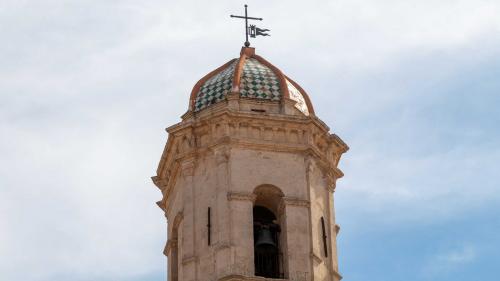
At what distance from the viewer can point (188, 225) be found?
35094mm

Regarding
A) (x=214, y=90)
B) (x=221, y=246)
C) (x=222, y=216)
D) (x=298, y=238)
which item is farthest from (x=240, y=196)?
(x=214, y=90)

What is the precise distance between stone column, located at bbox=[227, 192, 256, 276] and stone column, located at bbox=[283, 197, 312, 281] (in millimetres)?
876

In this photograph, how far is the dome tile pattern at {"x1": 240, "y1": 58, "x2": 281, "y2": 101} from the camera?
122 ft

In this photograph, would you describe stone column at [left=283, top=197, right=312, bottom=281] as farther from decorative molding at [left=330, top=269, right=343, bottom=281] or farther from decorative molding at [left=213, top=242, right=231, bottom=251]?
decorative molding at [left=213, top=242, right=231, bottom=251]

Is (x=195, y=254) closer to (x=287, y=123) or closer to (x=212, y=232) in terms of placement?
(x=212, y=232)

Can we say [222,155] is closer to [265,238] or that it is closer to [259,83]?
[265,238]

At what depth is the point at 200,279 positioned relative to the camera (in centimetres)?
3391

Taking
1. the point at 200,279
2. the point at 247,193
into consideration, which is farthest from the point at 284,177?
the point at 200,279

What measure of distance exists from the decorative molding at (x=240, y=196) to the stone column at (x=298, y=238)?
2.61ft

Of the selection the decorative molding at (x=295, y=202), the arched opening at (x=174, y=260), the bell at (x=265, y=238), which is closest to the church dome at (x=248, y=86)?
the decorative molding at (x=295, y=202)

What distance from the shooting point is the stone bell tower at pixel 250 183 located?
113ft

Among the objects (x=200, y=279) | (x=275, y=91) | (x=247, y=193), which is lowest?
(x=200, y=279)

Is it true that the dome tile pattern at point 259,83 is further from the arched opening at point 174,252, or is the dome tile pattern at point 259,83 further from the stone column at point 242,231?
the arched opening at point 174,252

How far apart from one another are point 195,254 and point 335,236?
145 inches
